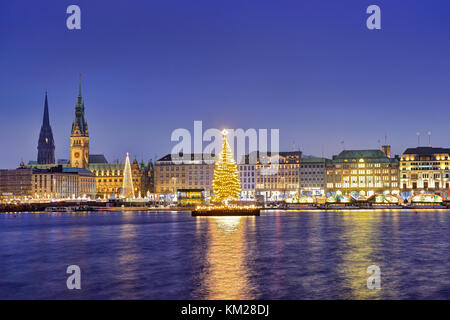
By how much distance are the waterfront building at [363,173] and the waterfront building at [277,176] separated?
10.5 m

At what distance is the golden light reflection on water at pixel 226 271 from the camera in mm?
28323

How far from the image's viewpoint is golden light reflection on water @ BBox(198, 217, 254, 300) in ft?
92.9

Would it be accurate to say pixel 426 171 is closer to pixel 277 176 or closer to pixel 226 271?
pixel 277 176

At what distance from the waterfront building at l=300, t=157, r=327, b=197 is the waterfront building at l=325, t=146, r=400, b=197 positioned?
1.81 m

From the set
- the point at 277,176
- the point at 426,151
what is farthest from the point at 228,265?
the point at 426,151

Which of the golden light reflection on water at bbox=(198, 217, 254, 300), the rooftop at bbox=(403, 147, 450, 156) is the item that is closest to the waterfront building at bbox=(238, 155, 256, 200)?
the rooftop at bbox=(403, 147, 450, 156)

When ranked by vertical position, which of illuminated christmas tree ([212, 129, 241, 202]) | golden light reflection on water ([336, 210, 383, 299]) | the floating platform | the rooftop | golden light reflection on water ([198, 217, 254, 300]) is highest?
the rooftop

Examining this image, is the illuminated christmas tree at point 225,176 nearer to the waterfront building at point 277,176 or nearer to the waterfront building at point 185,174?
the waterfront building at point 185,174

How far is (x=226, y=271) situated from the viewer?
35.0 m

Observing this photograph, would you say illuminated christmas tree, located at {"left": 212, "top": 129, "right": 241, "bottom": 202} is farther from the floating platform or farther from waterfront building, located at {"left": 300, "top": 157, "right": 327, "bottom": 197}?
waterfront building, located at {"left": 300, "top": 157, "right": 327, "bottom": 197}

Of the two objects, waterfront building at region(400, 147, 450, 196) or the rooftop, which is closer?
waterfront building at region(400, 147, 450, 196)

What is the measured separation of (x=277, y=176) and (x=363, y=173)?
90.4ft
